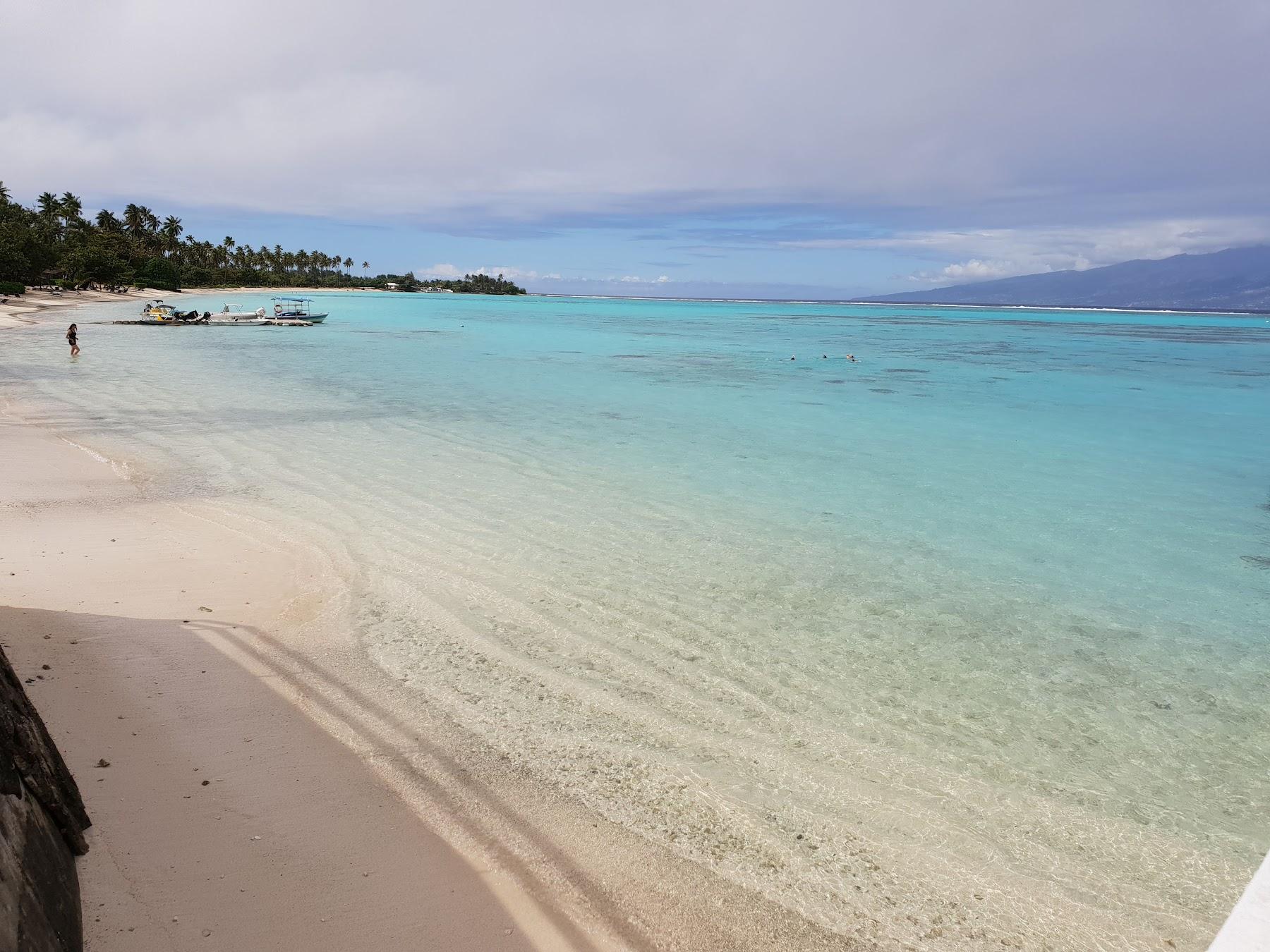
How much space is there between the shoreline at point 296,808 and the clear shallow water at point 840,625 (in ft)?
1.13

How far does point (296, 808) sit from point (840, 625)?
4883mm

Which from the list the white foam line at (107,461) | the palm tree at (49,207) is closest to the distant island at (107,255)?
the palm tree at (49,207)

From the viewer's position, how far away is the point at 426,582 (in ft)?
25.9

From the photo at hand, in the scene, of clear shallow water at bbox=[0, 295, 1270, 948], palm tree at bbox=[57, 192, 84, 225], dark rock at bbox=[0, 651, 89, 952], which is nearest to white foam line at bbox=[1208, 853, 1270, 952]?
clear shallow water at bbox=[0, 295, 1270, 948]

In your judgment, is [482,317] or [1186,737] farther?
[482,317]

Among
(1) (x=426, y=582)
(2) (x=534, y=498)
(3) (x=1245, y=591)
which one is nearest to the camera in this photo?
(1) (x=426, y=582)

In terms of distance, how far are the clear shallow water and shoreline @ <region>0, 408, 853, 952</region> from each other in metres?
0.35

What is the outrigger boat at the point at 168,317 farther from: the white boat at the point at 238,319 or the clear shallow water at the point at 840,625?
the clear shallow water at the point at 840,625

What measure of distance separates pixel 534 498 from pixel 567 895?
802 cm

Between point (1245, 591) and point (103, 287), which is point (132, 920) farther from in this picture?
point (103, 287)

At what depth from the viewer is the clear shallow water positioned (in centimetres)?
433

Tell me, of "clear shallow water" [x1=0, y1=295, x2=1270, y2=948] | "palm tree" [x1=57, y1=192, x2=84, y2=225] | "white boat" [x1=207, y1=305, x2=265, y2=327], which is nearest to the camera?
"clear shallow water" [x1=0, y1=295, x2=1270, y2=948]

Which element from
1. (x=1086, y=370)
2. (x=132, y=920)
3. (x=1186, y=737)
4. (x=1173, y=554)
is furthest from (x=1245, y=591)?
(x=1086, y=370)

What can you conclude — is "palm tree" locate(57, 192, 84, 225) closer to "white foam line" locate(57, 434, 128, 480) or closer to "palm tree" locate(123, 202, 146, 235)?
"palm tree" locate(123, 202, 146, 235)
